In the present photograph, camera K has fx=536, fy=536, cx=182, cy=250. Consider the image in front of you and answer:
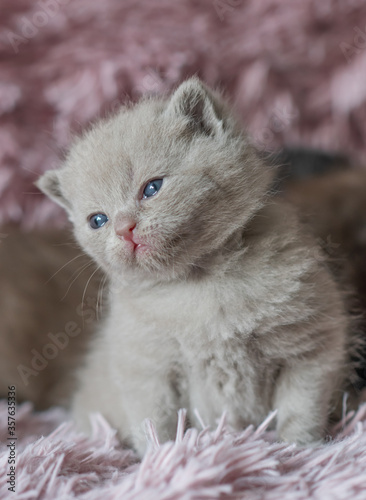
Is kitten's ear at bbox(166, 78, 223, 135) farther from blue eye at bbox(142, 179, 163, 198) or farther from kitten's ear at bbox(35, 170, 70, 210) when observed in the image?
kitten's ear at bbox(35, 170, 70, 210)

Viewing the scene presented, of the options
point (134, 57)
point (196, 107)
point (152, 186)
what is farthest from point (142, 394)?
point (134, 57)

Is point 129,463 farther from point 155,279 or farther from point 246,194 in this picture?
point 246,194

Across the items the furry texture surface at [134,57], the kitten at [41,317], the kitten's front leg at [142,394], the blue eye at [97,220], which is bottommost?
the kitten's front leg at [142,394]

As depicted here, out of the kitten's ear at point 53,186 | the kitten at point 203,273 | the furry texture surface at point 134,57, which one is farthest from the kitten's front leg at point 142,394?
the furry texture surface at point 134,57

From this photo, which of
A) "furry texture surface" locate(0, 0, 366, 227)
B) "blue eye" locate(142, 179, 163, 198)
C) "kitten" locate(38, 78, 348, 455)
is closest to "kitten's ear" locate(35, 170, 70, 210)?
"kitten" locate(38, 78, 348, 455)

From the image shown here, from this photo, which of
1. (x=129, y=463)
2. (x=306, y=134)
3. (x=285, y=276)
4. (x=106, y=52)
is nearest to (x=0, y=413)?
(x=129, y=463)

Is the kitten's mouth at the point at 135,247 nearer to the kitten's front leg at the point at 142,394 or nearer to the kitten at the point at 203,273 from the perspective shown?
the kitten at the point at 203,273
